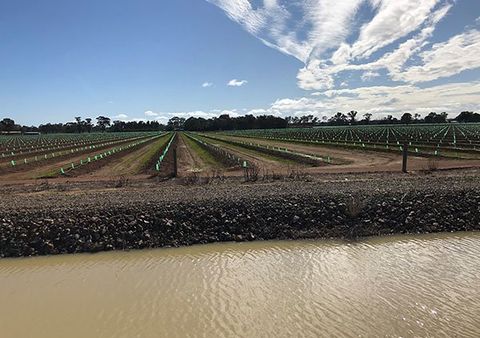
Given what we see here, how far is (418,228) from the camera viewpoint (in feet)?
40.8

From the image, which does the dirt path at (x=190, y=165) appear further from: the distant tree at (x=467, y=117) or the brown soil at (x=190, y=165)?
the distant tree at (x=467, y=117)

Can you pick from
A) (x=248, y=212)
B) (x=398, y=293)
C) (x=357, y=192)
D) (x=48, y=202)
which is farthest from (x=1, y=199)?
(x=398, y=293)

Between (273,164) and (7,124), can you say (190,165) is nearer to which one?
(273,164)

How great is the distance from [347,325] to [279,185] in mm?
10047

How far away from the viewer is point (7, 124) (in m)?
182

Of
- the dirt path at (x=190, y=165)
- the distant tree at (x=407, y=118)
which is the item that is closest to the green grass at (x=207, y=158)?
the dirt path at (x=190, y=165)

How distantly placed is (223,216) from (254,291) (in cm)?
452

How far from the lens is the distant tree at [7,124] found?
180 meters

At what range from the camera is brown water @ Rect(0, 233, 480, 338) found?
6797 mm

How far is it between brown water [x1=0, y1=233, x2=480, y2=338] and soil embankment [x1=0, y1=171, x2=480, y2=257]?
23.0 inches

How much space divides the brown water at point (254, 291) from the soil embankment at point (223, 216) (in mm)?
584

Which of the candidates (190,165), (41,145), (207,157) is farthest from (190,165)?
(41,145)

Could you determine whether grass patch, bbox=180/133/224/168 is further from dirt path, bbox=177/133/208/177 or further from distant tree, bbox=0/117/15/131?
distant tree, bbox=0/117/15/131

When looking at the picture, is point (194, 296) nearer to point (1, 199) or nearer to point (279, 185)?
point (279, 185)
